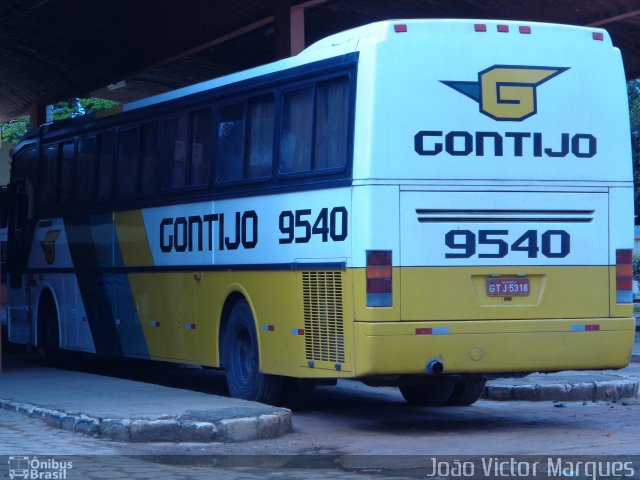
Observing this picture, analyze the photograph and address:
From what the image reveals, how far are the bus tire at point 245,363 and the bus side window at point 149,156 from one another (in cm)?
243

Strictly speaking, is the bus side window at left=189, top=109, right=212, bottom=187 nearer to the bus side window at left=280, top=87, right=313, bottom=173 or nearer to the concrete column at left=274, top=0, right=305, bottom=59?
the bus side window at left=280, top=87, right=313, bottom=173

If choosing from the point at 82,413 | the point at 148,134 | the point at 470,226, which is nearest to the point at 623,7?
the point at 148,134

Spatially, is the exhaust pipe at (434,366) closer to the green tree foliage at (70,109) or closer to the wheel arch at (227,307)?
the wheel arch at (227,307)

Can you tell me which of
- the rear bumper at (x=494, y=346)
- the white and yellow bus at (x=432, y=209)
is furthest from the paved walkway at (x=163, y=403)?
the rear bumper at (x=494, y=346)

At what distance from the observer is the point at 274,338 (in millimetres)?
11664

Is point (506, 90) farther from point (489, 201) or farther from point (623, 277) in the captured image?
point (623, 277)

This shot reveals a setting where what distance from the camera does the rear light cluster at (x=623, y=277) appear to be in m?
11.0

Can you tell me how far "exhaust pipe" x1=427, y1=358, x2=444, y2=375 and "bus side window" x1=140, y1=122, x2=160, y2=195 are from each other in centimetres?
508

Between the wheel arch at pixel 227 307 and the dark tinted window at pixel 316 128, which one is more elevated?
the dark tinted window at pixel 316 128

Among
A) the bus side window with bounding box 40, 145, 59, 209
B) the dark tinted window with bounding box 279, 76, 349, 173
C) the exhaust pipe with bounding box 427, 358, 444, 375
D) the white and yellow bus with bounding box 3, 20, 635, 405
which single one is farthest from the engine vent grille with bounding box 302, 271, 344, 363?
the bus side window with bounding box 40, 145, 59, 209

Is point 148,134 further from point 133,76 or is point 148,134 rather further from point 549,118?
point 133,76

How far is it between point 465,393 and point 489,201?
3.11 meters

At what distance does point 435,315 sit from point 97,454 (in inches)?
Result: 123

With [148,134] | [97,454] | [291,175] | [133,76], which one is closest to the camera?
[97,454]
